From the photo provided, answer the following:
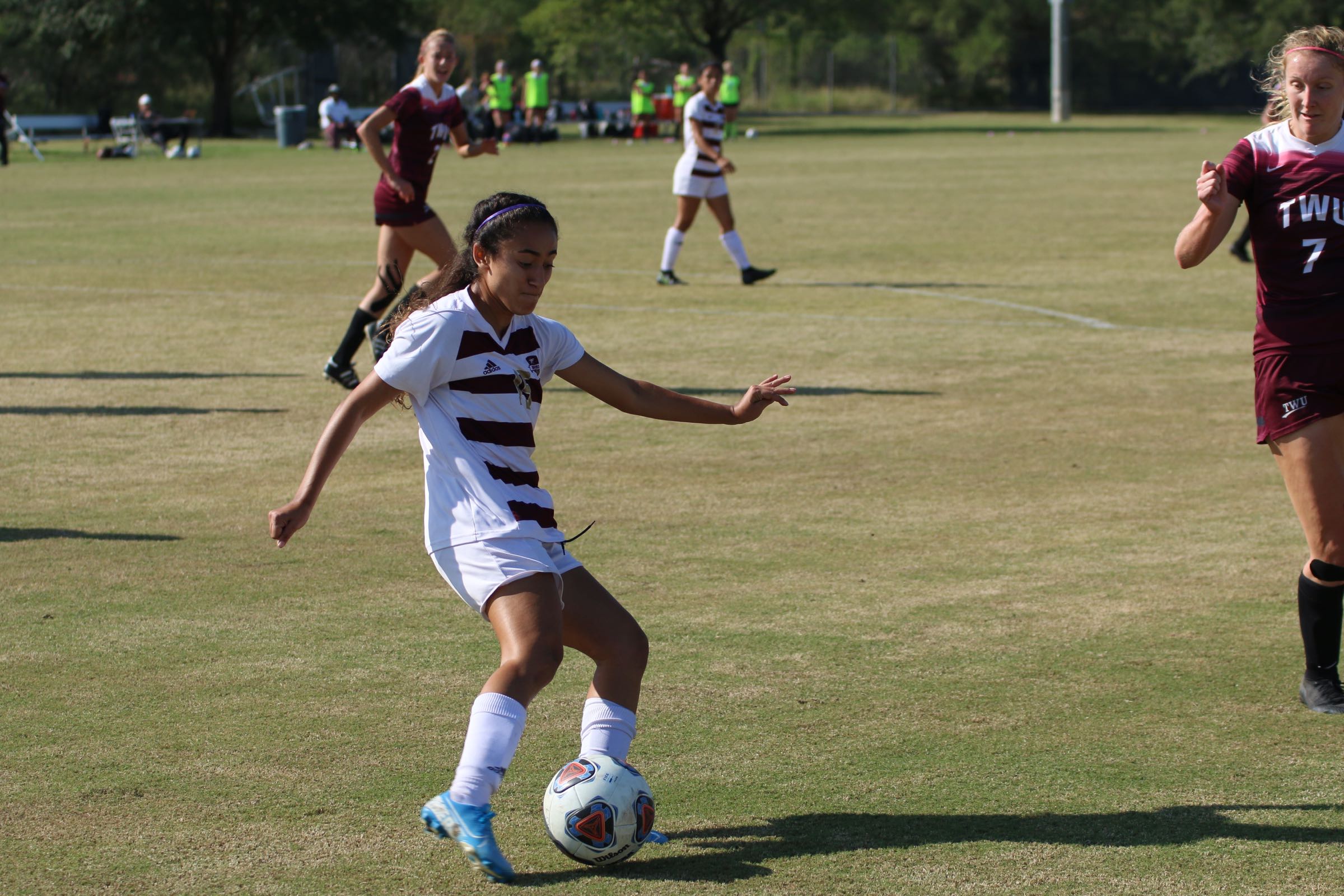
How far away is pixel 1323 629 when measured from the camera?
5.26 m

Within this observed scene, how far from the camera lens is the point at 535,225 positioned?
4.23 metres

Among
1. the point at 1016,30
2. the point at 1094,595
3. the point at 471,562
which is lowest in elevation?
the point at 1094,595

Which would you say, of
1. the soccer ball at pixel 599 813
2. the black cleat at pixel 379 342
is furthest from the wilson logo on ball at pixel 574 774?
the black cleat at pixel 379 342

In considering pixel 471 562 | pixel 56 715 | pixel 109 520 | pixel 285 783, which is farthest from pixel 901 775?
pixel 109 520

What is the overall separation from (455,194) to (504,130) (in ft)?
72.1

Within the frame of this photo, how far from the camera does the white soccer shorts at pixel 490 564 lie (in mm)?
4148

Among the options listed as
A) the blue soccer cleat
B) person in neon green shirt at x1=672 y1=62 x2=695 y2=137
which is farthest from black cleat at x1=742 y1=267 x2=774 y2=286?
person in neon green shirt at x1=672 y1=62 x2=695 y2=137

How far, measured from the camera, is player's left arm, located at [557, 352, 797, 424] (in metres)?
4.61

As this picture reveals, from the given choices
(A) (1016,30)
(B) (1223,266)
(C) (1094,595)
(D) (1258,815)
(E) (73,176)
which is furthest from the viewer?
(A) (1016,30)

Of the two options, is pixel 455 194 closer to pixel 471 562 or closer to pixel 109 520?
pixel 109 520

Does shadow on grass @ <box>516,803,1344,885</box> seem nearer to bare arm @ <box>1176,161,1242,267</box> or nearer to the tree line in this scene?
bare arm @ <box>1176,161,1242,267</box>

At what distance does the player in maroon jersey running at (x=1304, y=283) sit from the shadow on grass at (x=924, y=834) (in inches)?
43.4

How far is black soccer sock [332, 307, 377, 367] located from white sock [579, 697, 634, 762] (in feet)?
23.4

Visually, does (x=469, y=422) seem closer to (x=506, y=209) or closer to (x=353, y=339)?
(x=506, y=209)
